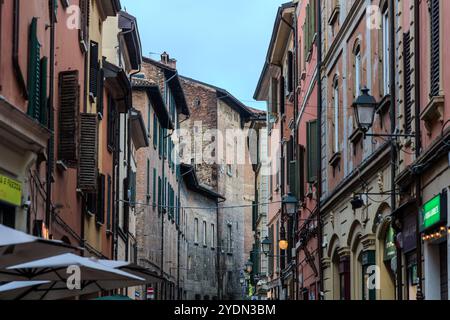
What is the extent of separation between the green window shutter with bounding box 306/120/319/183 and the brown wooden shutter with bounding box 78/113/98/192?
253 inches

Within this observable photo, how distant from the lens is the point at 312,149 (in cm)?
2442

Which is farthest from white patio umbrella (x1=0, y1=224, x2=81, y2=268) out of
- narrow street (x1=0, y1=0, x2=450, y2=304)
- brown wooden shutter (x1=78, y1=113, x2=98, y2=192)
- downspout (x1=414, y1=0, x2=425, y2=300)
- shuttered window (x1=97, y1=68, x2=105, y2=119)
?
shuttered window (x1=97, y1=68, x2=105, y2=119)

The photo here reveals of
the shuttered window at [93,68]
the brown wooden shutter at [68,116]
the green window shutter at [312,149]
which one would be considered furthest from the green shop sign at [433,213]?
the green window shutter at [312,149]

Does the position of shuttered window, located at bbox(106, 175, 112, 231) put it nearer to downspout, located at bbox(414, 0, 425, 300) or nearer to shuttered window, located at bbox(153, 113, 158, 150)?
downspout, located at bbox(414, 0, 425, 300)

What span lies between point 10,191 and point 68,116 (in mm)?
4846

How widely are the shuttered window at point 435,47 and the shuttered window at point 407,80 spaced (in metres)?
1.54

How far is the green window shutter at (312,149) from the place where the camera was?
24359mm

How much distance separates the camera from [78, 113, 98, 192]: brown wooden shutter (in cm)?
1922

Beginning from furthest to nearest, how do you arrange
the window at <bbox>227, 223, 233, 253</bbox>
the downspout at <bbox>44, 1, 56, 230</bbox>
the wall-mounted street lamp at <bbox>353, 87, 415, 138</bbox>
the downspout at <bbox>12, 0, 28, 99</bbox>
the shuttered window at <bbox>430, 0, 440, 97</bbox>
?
the window at <bbox>227, 223, 233, 253</bbox>, the downspout at <bbox>44, 1, 56, 230</bbox>, the wall-mounted street lamp at <bbox>353, 87, 415, 138</bbox>, the downspout at <bbox>12, 0, 28, 99</bbox>, the shuttered window at <bbox>430, 0, 440, 97</bbox>

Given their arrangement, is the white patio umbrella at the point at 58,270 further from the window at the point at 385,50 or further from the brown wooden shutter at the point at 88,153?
the brown wooden shutter at the point at 88,153

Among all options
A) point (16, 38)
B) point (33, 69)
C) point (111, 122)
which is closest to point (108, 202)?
point (111, 122)
